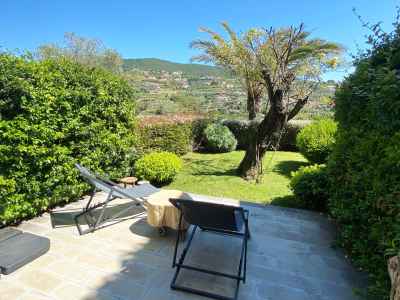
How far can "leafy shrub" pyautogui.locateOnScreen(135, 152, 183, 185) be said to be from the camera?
20.3ft

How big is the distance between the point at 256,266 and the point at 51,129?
11.9 ft

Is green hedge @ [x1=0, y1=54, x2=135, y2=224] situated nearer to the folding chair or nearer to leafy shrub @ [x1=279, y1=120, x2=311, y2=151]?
the folding chair

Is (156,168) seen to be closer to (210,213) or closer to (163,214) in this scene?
(163,214)

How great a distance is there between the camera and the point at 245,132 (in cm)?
1198

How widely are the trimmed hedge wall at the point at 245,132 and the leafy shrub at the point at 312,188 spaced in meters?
7.07

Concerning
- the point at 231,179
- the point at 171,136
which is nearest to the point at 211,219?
the point at 231,179

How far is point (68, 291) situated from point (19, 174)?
2.01 m

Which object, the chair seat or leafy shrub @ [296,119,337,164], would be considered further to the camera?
leafy shrub @ [296,119,337,164]

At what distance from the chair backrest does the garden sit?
1276 mm

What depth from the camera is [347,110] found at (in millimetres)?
3424

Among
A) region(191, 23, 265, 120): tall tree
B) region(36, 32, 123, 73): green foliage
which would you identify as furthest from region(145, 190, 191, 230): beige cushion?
region(36, 32, 123, 73): green foliage

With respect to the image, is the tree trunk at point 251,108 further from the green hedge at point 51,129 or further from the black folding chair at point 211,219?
the black folding chair at point 211,219

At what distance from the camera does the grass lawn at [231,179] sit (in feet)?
19.6

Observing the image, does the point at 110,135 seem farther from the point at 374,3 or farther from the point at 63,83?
the point at 374,3
